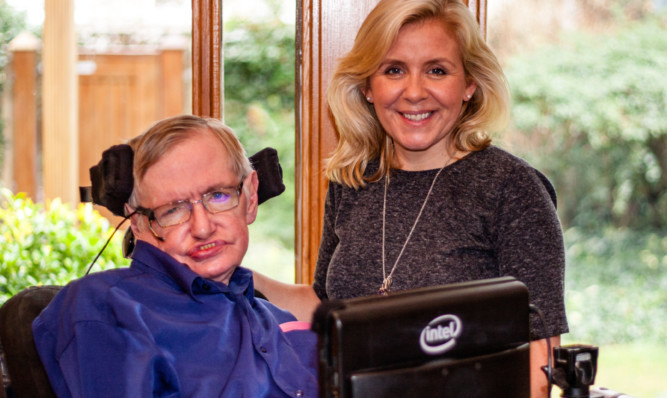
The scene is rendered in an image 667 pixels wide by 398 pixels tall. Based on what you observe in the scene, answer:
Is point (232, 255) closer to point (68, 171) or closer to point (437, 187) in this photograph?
point (437, 187)

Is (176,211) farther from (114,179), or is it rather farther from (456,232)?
(456,232)

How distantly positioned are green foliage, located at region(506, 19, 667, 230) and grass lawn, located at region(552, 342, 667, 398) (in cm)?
71

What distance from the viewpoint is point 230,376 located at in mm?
1451

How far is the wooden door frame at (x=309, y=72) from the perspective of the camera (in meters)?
1.98

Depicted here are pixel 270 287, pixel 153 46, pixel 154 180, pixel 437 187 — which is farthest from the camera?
pixel 153 46

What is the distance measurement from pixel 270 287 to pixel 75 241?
613mm

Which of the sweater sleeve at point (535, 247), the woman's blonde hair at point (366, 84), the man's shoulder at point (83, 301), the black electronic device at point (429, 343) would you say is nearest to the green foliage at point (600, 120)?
the woman's blonde hair at point (366, 84)

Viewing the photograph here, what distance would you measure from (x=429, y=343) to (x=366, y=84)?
1.06 metres

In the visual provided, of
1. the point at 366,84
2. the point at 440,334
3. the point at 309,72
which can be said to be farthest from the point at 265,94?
the point at 440,334

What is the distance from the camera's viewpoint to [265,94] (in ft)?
6.82

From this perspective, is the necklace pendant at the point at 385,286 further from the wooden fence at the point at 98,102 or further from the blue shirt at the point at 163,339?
the wooden fence at the point at 98,102

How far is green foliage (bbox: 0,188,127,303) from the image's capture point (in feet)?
6.84

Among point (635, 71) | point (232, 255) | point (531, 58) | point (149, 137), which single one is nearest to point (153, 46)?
point (149, 137)

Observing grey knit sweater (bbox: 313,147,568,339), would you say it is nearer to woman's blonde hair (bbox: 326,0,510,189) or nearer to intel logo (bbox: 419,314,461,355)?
woman's blonde hair (bbox: 326,0,510,189)
